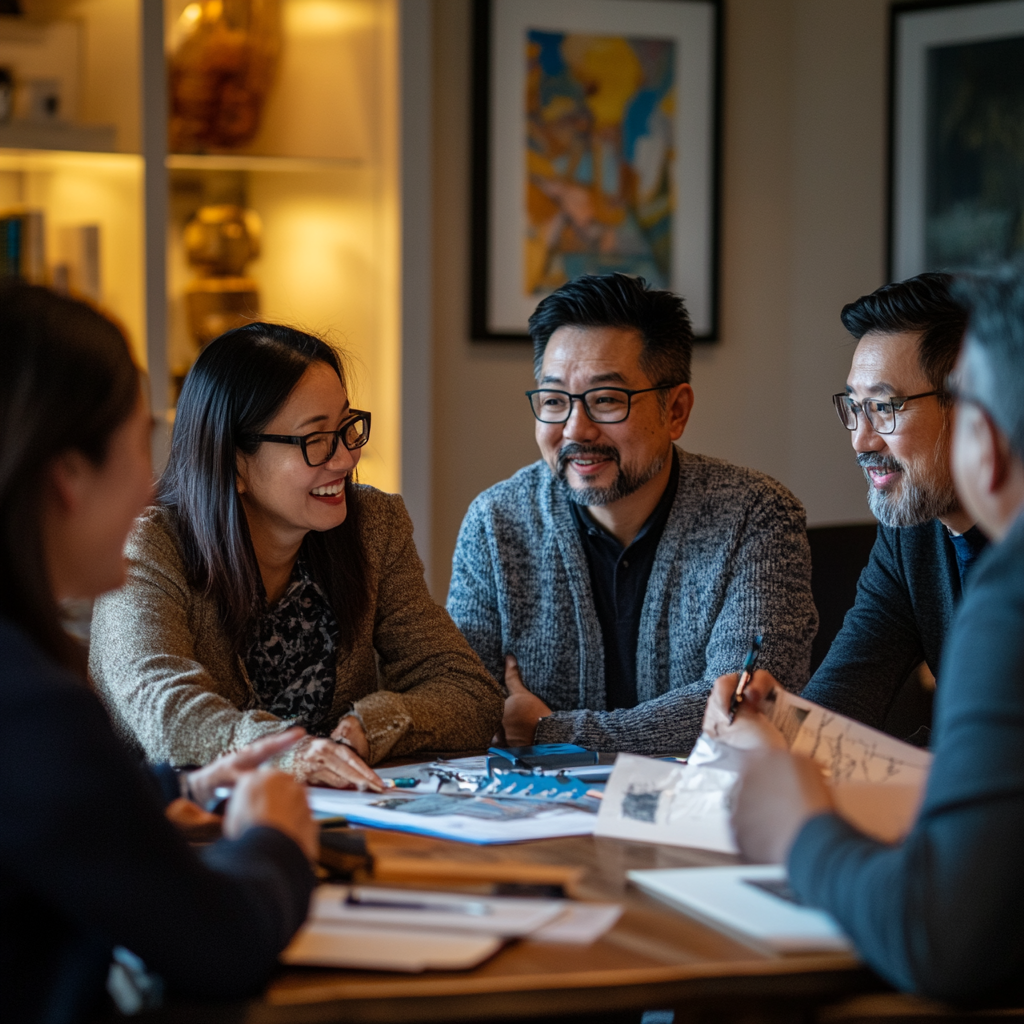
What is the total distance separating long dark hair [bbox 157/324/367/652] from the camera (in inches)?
74.4

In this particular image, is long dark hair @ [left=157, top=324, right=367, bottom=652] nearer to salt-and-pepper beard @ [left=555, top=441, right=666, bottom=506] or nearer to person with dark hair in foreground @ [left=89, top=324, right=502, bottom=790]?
person with dark hair in foreground @ [left=89, top=324, right=502, bottom=790]

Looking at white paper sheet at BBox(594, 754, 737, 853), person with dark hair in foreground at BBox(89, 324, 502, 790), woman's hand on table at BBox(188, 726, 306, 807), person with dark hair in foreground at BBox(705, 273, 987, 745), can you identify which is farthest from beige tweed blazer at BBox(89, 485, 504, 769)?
person with dark hair in foreground at BBox(705, 273, 987, 745)

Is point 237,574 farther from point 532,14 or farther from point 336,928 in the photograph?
point 532,14

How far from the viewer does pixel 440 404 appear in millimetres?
3512

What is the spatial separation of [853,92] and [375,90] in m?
1.44

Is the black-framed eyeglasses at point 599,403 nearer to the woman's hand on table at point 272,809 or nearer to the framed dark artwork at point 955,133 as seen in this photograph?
the woman's hand on table at point 272,809

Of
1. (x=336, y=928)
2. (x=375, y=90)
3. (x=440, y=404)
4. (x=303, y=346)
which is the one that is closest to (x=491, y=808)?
(x=336, y=928)

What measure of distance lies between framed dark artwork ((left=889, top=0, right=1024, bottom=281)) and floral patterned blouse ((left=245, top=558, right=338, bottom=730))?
94.2 inches

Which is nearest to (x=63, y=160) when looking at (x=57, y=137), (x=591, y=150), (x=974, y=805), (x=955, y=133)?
(x=57, y=137)

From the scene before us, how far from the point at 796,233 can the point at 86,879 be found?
3370 millimetres

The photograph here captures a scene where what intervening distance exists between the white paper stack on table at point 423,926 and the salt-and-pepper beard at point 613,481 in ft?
4.00

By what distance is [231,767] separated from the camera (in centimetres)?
126

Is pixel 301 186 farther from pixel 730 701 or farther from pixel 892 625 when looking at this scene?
pixel 730 701

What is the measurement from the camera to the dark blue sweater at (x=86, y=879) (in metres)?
0.86
